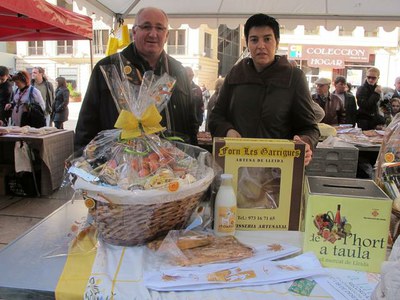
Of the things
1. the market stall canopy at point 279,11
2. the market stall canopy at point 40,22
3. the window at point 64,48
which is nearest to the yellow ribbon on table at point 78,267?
the market stall canopy at point 40,22

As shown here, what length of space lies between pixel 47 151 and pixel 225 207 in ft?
10.9

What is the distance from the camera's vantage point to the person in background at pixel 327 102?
16.0 feet

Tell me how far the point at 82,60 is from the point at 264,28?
25.8 m

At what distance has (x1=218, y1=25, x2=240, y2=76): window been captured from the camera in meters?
29.2

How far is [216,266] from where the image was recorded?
85cm

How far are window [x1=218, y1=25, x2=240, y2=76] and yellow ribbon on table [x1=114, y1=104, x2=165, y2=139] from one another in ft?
93.1

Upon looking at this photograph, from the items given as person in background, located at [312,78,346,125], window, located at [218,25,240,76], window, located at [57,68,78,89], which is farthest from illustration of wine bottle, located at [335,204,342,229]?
window, located at [218,25,240,76]

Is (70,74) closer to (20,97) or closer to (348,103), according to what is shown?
(20,97)

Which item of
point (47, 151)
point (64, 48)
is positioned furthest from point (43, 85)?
point (64, 48)

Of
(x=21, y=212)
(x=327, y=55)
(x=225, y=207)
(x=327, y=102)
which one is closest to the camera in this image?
(x=225, y=207)

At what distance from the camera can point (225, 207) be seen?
39.2 inches

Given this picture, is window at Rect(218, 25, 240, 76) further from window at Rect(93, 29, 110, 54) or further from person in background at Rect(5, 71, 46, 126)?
person in background at Rect(5, 71, 46, 126)

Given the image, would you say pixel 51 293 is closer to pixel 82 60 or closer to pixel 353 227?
pixel 353 227

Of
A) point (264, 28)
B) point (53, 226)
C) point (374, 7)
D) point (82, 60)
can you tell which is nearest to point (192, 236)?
point (53, 226)
